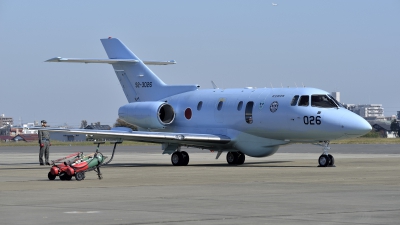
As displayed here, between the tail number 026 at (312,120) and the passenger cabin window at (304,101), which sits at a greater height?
the passenger cabin window at (304,101)

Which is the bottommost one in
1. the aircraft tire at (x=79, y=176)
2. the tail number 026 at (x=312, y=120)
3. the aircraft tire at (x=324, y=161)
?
the aircraft tire at (x=324, y=161)

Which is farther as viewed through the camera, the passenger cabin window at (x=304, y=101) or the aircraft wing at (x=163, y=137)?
the passenger cabin window at (x=304, y=101)

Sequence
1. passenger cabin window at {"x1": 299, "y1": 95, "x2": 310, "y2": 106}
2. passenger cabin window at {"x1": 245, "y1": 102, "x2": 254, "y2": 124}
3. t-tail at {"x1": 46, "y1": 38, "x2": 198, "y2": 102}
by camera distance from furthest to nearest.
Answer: t-tail at {"x1": 46, "y1": 38, "x2": 198, "y2": 102} → passenger cabin window at {"x1": 245, "y1": 102, "x2": 254, "y2": 124} → passenger cabin window at {"x1": 299, "y1": 95, "x2": 310, "y2": 106}

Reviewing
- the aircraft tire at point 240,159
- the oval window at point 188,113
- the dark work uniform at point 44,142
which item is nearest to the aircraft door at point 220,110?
the oval window at point 188,113

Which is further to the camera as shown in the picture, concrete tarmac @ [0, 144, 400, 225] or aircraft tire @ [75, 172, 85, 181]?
aircraft tire @ [75, 172, 85, 181]

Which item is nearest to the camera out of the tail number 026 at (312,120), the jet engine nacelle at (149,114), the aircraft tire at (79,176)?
the aircraft tire at (79,176)

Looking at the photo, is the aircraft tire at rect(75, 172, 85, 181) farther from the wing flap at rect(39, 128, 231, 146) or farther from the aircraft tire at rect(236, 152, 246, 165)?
the aircraft tire at rect(236, 152, 246, 165)

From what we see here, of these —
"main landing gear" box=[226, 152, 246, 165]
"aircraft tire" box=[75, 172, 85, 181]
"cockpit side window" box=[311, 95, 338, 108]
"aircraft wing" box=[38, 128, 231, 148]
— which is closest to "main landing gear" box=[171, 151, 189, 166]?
"aircraft wing" box=[38, 128, 231, 148]

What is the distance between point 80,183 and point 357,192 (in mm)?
7499

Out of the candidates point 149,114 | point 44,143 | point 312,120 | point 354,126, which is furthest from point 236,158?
point 44,143

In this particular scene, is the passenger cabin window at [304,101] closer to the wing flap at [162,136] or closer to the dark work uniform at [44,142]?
the wing flap at [162,136]

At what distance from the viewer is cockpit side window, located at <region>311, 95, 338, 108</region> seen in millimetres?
30844

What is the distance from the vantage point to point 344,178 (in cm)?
2294

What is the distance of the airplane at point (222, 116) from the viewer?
3066cm
